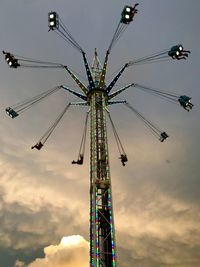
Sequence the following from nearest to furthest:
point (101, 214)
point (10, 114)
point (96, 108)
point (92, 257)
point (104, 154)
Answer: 1. point (92, 257)
2. point (101, 214)
3. point (104, 154)
4. point (96, 108)
5. point (10, 114)

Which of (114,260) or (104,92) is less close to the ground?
(104,92)

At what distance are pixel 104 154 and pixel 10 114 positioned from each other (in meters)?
10.7

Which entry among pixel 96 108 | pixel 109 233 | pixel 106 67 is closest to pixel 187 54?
pixel 106 67

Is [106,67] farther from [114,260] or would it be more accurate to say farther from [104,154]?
[114,260]

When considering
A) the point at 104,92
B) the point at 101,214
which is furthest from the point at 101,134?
the point at 101,214

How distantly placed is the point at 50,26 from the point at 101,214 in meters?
18.0

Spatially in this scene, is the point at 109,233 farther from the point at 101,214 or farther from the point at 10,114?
the point at 10,114

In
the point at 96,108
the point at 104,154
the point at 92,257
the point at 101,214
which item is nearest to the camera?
the point at 92,257

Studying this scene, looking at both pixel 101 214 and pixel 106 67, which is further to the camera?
pixel 106 67

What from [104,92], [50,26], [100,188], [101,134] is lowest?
[100,188]

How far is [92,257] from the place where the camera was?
24500 millimetres

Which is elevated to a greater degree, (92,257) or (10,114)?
(10,114)

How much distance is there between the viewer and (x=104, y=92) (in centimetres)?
3259

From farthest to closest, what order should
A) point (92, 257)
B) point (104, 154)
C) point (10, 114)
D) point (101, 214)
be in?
point (10, 114), point (104, 154), point (101, 214), point (92, 257)
